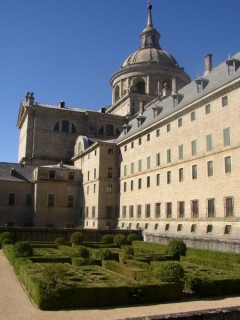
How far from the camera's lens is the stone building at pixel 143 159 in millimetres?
30312

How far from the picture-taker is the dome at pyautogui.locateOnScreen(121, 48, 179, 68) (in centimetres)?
7225

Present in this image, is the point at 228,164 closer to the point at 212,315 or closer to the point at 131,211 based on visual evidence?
the point at 131,211

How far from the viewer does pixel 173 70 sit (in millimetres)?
71938

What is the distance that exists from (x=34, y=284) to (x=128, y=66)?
6459 cm

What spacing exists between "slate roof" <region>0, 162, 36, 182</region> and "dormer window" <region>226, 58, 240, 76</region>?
1341 inches

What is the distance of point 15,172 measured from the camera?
178 ft

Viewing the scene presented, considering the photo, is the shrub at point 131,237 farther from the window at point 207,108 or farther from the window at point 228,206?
the window at point 207,108

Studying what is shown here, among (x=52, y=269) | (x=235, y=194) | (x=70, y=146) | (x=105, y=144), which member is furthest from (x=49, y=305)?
(x=70, y=146)

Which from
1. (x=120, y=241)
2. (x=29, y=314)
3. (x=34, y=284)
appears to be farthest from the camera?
(x=120, y=241)

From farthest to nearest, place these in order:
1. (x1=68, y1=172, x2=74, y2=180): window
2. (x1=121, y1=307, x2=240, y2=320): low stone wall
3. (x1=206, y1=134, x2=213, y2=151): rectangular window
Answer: (x1=68, y1=172, x2=74, y2=180): window → (x1=206, y1=134, x2=213, y2=151): rectangular window → (x1=121, y1=307, x2=240, y2=320): low stone wall

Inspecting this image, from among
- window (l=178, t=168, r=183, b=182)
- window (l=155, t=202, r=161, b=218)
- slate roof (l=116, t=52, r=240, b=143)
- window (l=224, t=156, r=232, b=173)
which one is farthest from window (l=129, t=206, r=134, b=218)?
window (l=224, t=156, r=232, b=173)

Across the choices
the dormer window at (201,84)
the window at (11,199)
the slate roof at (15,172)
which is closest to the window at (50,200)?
the slate roof at (15,172)

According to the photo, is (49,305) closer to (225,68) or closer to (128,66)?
(225,68)

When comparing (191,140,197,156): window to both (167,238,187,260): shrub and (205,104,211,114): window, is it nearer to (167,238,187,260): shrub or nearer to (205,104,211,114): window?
(205,104,211,114): window
